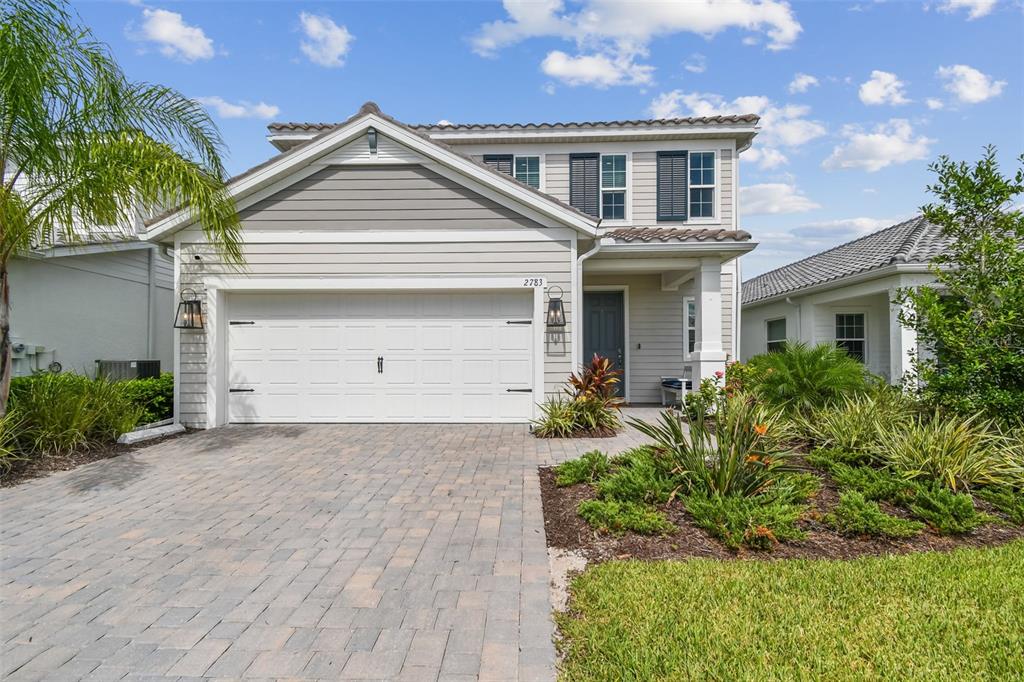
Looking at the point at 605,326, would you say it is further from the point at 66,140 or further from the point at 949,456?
the point at 66,140

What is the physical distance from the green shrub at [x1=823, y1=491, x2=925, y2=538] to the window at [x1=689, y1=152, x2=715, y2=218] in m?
9.23

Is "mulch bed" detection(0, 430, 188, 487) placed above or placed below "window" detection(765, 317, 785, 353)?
below

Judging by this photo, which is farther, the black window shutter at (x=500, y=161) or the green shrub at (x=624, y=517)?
the black window shutter at (x=500, y=161)

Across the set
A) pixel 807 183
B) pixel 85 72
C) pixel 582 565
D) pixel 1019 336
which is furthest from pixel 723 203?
pixel 85 72

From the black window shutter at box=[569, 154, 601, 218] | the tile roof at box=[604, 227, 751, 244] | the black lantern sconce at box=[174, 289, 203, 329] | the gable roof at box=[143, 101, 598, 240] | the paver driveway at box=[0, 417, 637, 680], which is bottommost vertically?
the paver driveway at box=[0, 417, 637, 680]

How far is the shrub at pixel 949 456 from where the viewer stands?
4750 mm

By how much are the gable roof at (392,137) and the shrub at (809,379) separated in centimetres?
355

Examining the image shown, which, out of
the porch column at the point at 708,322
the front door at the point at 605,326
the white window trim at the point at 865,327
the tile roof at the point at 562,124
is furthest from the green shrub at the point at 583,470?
the white window trim at the point at 865,327

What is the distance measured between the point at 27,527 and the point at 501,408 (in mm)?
6076

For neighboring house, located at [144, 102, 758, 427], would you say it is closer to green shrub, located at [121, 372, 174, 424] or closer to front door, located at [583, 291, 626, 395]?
green shrub, located at [121, 372, 174, 424]

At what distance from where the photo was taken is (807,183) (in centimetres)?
1062

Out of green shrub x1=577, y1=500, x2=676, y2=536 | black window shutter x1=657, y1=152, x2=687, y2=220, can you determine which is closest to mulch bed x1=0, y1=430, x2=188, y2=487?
green shrub x1=577, y1=500, x2=676, y2=536

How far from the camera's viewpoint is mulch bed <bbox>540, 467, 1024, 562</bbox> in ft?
12.3

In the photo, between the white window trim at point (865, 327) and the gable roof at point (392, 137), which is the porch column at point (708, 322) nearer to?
the gable roof at point (392, 137)
